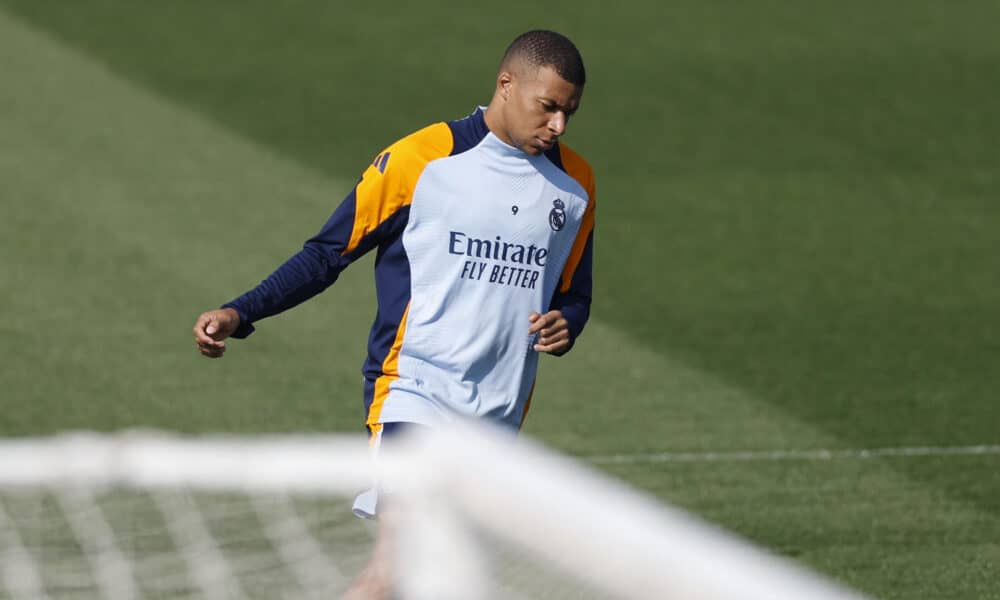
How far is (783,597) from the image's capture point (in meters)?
2.06

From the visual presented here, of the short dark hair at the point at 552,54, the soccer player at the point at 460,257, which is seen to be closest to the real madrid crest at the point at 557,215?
the soccer player at the point at 460,257

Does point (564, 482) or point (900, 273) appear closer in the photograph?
point (564, 482)

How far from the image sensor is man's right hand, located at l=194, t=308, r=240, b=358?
4.66m

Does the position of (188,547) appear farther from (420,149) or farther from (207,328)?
(420,149)

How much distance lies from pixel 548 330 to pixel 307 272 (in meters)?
0.65

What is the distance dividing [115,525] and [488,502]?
69.5 inches

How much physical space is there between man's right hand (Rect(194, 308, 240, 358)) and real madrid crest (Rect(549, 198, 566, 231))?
859mm

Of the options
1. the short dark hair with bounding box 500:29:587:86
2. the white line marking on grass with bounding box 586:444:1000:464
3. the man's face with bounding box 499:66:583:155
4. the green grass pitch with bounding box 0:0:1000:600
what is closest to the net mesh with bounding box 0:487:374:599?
the man's face with bounding box 499:66:583:155

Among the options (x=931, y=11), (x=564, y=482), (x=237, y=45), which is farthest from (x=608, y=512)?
(x=931, y=11)

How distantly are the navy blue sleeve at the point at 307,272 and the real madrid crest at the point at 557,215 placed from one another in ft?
1.56

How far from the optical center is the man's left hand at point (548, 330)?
4750mm

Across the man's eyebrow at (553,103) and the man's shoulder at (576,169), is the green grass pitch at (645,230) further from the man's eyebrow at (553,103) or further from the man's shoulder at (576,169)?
the man's eyebrow at (553,103)

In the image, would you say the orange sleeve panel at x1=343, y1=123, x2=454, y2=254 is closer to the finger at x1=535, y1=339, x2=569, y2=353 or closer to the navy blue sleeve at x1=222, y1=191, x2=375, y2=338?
the navy blue sleeve at x1=222, y1=191, x2=375, y2=338

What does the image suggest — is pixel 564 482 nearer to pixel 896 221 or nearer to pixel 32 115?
pixel 896 221
